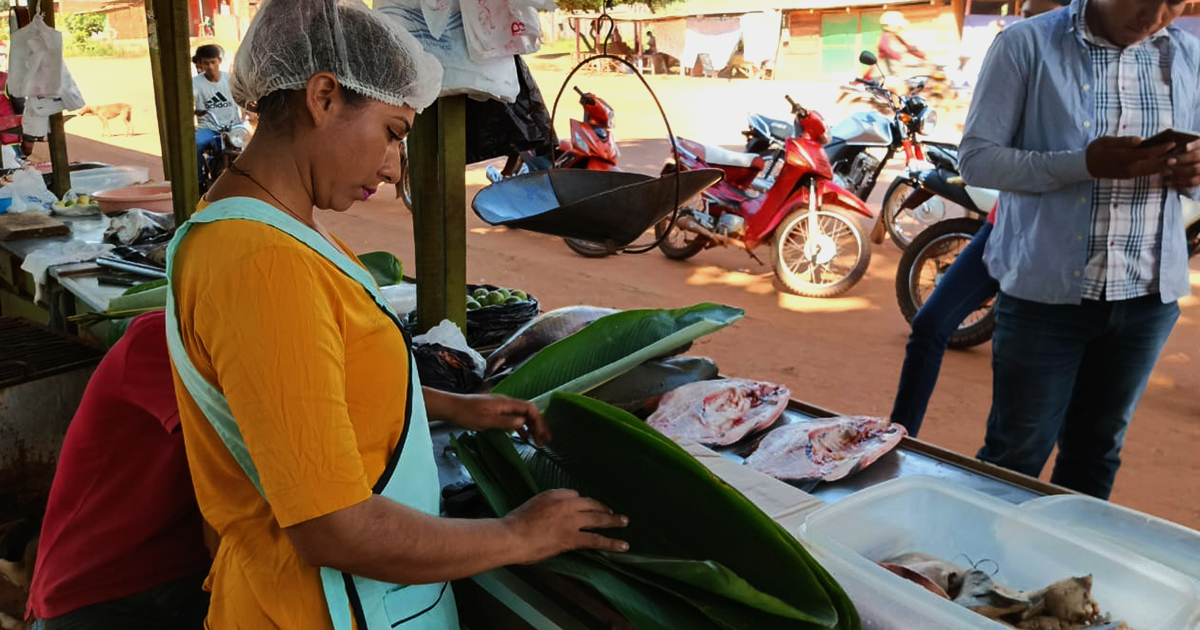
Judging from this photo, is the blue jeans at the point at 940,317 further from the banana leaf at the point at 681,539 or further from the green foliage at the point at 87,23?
the green foliage at the point at 87,23

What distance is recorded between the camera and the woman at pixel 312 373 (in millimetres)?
1016

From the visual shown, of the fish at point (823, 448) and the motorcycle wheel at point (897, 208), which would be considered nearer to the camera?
the fish at point (823, 448)

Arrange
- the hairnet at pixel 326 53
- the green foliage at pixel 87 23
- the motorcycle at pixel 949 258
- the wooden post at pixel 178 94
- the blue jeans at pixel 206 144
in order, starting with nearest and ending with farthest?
the hairnet at pixel 326 53 → the wooden post at pixel 178 94 → the motorcycle at pixel 949 258 → the blue jeans at pixel 206 144 → the green foliage at pixel 87 23

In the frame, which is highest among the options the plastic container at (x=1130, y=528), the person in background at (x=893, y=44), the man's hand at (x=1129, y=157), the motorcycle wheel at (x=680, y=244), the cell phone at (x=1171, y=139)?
the person in background at (x=893, y=44)

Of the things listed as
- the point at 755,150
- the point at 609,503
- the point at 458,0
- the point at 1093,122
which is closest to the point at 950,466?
the point at 609,503

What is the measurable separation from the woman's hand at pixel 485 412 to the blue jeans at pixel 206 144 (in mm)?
7932

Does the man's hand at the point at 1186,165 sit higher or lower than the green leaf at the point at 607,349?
higher

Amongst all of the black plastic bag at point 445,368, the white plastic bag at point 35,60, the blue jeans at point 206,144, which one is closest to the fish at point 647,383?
the black plastic bag at point 445,368

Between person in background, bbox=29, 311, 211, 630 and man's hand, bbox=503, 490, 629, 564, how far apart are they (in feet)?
2.35

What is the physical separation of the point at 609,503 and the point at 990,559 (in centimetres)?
61

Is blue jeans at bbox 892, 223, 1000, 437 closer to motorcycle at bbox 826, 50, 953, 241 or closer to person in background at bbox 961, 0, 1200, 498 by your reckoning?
person in background at bbox 961, 0, 1200, 498

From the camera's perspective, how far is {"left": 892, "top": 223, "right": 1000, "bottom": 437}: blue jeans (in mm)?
3090

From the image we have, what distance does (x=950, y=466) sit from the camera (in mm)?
1816

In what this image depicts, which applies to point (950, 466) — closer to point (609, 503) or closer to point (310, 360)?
point (609, 503)
